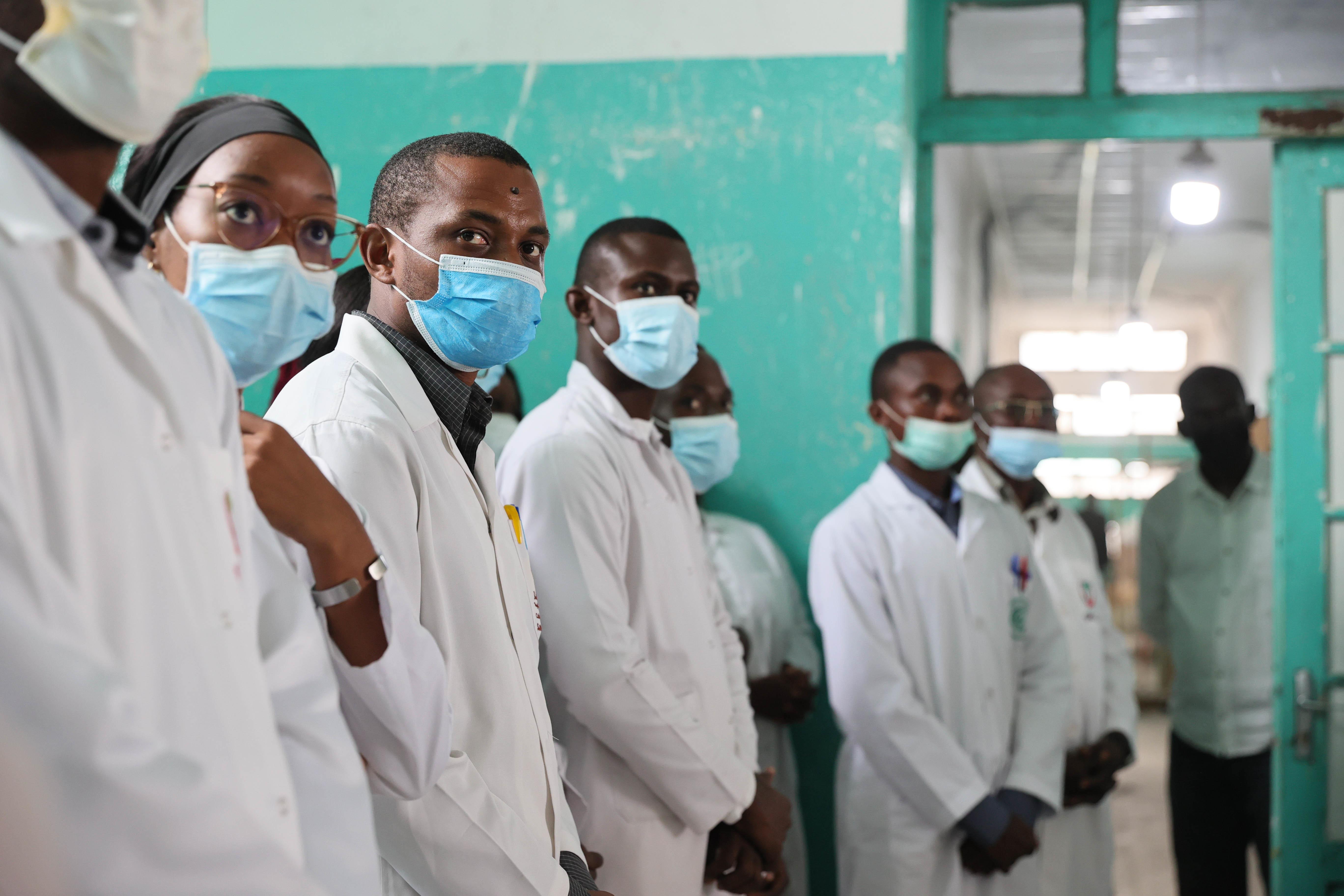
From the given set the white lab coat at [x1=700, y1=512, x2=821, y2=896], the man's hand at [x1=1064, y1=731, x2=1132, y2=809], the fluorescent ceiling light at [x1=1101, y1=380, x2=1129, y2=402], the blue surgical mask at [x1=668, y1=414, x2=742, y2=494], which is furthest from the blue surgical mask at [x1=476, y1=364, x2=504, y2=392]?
the fluorescent ceiling light at [x1=1101, y1=380, x2=1129, y2=402]

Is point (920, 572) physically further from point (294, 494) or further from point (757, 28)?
point (294, 494)

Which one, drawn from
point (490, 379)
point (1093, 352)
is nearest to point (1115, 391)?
point (1093, 352)

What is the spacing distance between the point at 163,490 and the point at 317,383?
691 mm

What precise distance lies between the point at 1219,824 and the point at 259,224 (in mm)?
3834

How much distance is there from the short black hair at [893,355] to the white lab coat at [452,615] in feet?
5.98

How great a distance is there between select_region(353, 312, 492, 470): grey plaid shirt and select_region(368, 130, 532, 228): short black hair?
174 millimetres

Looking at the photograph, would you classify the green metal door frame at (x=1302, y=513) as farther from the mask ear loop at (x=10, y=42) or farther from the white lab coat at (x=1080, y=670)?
the mask ear loop at (x=10, y=42)

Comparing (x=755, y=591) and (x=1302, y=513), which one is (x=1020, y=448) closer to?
(x=1302, y=513)

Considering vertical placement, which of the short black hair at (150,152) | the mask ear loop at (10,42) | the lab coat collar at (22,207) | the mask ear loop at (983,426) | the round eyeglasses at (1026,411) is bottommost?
the mask ear loop at (983,426)

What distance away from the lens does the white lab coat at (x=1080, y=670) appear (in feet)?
10.8

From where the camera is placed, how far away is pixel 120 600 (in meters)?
0.83

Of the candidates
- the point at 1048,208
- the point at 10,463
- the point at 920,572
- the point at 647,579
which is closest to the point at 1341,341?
the point at 920,572

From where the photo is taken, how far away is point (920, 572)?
3.07 m

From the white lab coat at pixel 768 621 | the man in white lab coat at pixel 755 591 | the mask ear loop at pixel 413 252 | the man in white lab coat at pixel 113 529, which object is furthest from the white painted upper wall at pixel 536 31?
the man in white lab coat at pixel 113 529
